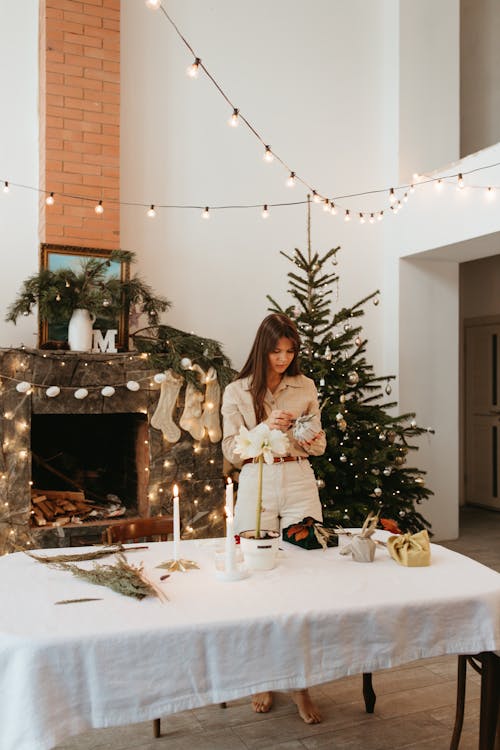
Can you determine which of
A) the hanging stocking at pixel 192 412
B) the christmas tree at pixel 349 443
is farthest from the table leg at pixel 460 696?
the hanging stocking at pixel 192 412

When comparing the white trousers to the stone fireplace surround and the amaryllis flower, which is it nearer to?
the amaryllis flower

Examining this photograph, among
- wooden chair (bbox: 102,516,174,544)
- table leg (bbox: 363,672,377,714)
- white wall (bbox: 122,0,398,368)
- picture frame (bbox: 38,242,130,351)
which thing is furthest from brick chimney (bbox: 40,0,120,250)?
table leg (bbox: 363,672,377,714)

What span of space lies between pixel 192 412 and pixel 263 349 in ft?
5.99

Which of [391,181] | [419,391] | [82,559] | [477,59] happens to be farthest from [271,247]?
[82,559]

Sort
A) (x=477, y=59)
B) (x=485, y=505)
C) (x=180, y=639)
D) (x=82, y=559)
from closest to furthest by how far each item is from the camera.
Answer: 1. (x=180, y=639)
2. (x=82, y=559)
3. (x=477, y=59)
4. (x=485, y=505)

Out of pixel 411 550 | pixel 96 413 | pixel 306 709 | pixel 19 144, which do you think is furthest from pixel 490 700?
pixel 19 144

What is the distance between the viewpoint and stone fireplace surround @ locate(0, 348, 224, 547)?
14.0 feet

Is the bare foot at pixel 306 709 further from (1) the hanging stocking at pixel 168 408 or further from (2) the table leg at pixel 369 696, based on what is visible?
(1) the hanging stocking at pixel 168 408

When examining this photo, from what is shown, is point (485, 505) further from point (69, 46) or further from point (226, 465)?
point (69, 46)

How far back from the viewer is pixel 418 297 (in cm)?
598

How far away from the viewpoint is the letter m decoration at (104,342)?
4.66 m

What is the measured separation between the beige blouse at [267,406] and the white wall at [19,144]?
2.33 meters

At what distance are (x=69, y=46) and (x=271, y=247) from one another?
2.04m

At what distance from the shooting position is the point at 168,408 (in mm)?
4656
